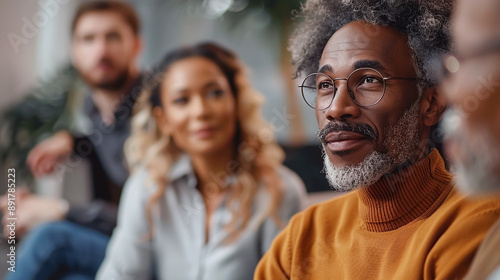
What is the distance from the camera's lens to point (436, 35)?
1044 mm

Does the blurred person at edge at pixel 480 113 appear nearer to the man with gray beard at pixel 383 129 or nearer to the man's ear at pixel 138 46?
the man with gray beard at pixel 383 129

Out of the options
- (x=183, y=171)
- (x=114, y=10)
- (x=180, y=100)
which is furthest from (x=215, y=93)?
(x=114, y=10)

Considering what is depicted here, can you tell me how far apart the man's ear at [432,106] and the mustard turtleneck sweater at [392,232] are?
6 cm

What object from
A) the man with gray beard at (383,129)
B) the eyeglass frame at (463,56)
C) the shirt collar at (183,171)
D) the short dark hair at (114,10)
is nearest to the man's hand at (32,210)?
the shirt collar at (183,171)

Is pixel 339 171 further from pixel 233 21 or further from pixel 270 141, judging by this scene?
pixel 233 21

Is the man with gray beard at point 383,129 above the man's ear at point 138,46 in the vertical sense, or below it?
below

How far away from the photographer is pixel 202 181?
5.34ft

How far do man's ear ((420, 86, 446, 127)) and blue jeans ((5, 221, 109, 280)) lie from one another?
105 centimetres

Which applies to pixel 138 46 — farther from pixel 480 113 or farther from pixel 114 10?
pixel 480 113

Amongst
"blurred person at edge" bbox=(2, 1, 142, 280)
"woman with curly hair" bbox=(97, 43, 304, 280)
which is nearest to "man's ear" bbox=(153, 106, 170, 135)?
"woman with curly hair" bbox=(97, 43, 304, 280)

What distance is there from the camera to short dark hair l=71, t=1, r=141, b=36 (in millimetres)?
1825

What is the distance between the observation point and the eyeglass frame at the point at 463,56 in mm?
815

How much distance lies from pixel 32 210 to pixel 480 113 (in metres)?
1.42

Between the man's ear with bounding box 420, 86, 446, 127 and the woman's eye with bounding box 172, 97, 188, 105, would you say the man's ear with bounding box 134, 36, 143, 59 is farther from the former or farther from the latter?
the man's ear with bounding box 420, 86, 446, 127
